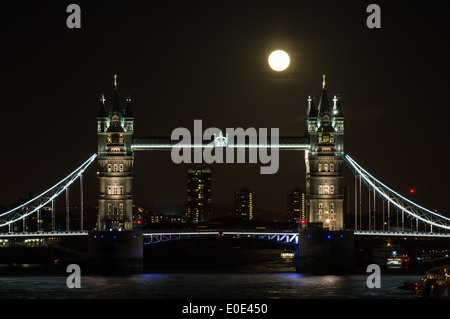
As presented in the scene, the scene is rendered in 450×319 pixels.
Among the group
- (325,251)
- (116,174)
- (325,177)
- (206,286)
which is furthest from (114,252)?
(325,177)

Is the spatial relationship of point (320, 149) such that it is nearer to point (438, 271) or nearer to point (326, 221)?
point (326, 221)

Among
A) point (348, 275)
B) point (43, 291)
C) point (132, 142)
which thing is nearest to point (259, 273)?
point (348, 275)

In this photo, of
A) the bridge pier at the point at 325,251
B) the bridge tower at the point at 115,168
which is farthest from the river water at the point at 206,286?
the bridge tower at the point at 115,168

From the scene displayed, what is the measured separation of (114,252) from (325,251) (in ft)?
73.0

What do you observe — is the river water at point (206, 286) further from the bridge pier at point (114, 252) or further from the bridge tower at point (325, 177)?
the bridge tower at point (325, 177)

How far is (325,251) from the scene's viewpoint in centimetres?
10862

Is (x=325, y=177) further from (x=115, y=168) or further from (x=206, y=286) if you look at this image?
(x=206, y=286)

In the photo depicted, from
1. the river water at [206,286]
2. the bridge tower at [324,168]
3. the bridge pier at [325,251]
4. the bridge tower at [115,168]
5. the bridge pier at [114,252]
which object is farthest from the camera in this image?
the bridge tower at [324,168]

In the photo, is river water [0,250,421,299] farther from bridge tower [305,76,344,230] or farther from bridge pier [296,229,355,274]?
bridge tower [305,76,344,230]

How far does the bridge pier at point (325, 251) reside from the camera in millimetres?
107562

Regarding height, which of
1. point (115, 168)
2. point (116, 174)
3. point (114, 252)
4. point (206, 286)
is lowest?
point (206, 286)

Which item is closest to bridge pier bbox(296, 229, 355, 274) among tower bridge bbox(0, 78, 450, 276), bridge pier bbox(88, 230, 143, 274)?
tower bridge bbox(0, 78, 450, 276)

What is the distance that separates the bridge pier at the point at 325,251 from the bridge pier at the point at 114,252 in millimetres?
17486
